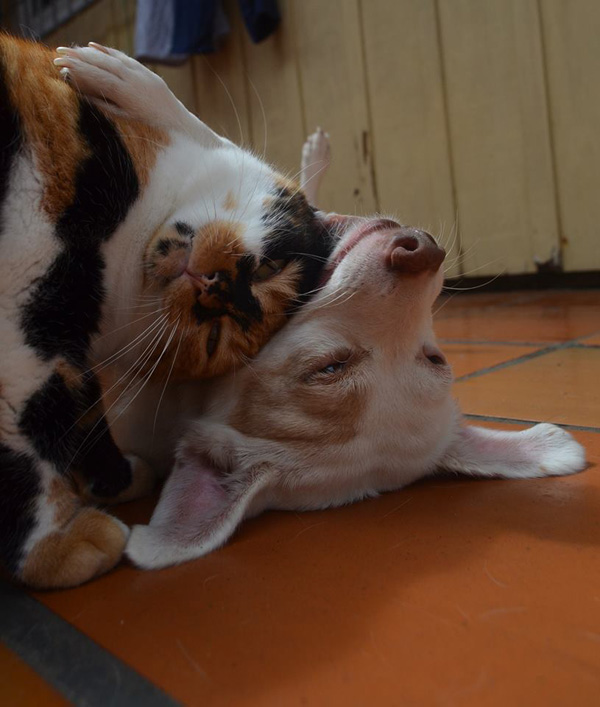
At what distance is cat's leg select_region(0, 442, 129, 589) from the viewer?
922 mm

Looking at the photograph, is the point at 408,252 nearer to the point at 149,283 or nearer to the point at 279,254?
the point at 279,254

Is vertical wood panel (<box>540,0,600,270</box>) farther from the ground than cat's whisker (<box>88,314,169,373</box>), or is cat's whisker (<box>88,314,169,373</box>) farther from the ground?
vertical wood panel (<box>540,0,600,270</box>)

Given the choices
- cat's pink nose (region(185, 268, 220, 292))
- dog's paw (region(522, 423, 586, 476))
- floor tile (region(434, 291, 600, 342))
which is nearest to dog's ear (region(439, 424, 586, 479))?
dog's paw (region(522, 423, 586, 476))

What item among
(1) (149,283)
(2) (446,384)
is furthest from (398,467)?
(1) (149,283)

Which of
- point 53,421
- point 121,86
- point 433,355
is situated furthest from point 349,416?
point 121,86

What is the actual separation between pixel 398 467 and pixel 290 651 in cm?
49

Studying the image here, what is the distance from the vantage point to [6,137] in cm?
101

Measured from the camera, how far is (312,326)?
1.20m

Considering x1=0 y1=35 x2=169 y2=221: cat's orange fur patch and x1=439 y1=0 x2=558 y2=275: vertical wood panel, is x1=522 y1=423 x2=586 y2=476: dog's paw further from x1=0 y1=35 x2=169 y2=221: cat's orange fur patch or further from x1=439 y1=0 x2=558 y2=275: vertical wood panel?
x1=439 y1=0 x2=558 y2=275: vertical wood panel

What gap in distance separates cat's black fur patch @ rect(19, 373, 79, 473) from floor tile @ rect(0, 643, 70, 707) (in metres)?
0.29

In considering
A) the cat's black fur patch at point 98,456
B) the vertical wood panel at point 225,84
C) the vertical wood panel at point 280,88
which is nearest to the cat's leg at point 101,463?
the cat's black fur patch at point 98,456

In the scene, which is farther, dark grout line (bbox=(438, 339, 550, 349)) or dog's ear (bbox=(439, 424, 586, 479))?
dark grout line (bbox=(438, 339, 550, 349))

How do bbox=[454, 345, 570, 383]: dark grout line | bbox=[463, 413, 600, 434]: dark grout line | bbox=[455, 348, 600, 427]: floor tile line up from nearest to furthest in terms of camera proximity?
bbox=[463, 413, 600, 434]: dark grout line < bbox=[455, 348, 600, 427]: floor tile < bbox=[454, 345, 570, 383]: dark grout line

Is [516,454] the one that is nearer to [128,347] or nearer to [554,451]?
[554,451]
